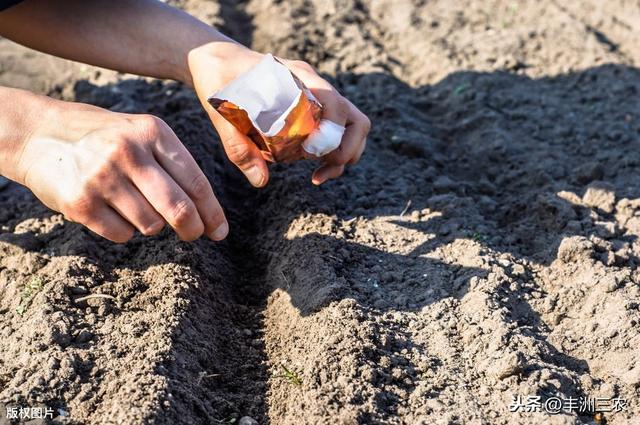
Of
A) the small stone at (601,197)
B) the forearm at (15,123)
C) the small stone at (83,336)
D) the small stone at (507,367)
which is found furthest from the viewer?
the small stone at (601,197)

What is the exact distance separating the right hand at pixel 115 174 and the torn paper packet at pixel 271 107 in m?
0.28

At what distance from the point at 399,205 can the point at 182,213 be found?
1.20 m

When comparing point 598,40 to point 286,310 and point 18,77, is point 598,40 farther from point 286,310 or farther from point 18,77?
point 18,77

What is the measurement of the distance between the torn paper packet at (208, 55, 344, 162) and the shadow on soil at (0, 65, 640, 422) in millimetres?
486

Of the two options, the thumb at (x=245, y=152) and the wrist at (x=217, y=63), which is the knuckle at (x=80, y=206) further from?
the wrist at (x=217, y=63)

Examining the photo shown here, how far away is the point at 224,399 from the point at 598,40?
309 centimetres

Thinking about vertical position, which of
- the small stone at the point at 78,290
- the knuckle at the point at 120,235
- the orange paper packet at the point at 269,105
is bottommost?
the small stone at the point at 78,290

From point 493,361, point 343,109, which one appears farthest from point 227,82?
point 493,361

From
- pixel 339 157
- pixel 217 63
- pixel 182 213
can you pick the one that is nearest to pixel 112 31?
pixel 217 63

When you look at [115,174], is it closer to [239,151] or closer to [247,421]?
[239,151]

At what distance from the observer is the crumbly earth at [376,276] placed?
2.24 m

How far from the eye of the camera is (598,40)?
14.3ft

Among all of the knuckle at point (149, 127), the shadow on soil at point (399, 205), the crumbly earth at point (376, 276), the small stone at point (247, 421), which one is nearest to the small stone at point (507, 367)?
the crumbly earth at point (376, 276)

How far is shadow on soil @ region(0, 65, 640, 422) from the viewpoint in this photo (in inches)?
101
